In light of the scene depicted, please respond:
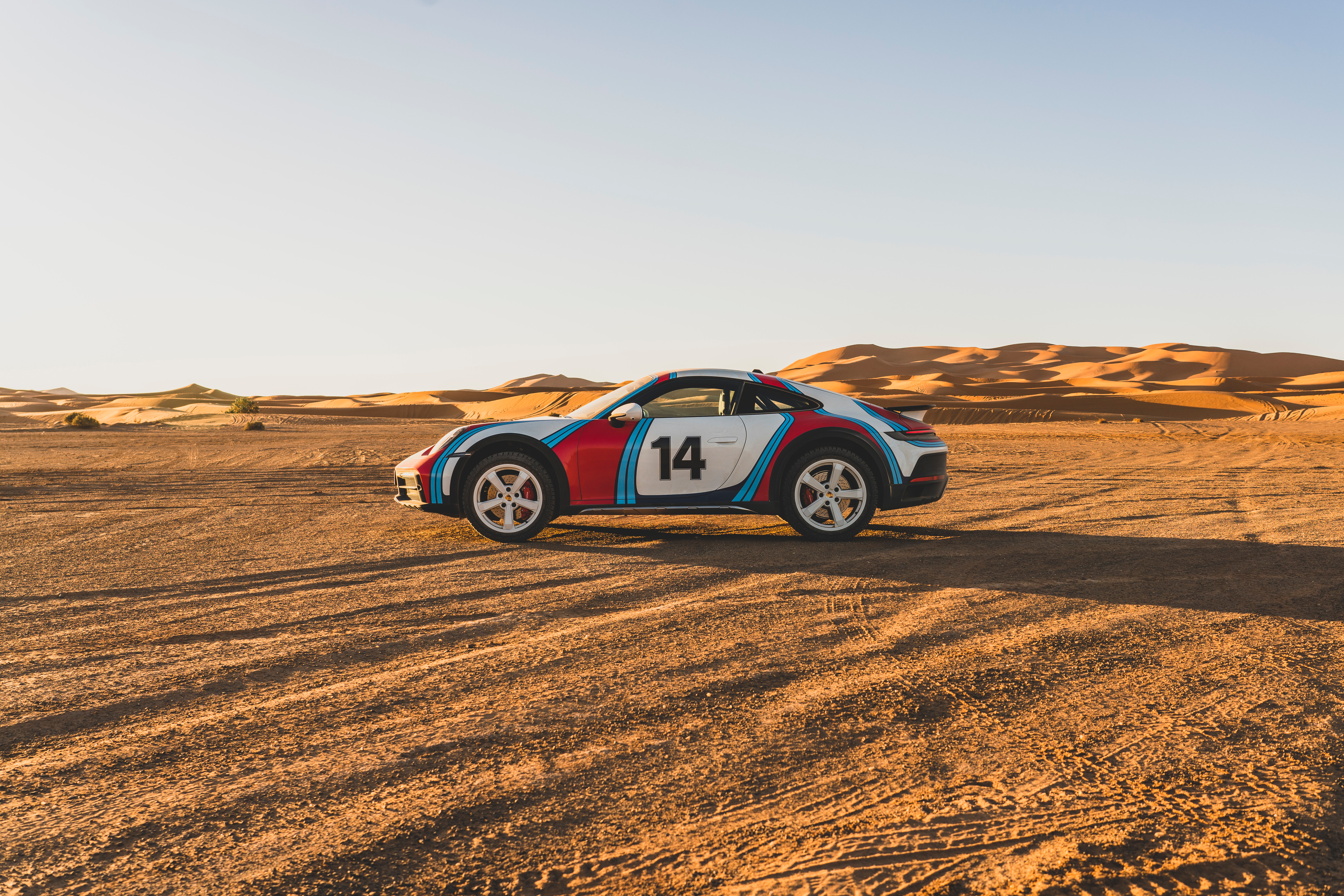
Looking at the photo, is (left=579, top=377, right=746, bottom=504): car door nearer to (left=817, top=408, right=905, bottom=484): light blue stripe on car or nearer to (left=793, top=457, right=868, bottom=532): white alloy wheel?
(left=793, top=457, right=868, bottom=532): white alloy wheel

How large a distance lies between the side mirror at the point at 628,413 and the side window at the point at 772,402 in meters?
0.89

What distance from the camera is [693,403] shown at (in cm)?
826

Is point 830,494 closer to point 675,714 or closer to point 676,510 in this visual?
point 676,510

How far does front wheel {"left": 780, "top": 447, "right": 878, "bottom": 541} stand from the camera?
814 cm

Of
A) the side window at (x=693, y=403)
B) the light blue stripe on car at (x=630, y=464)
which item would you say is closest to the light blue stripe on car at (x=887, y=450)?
the side window at (x=693, y=403)

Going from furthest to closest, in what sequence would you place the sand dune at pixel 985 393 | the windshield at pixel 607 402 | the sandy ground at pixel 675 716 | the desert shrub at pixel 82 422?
the sand dune at pixel 985 393, the desert shrub at pixel 82 422, the windshield at pixel 607 402, the sandy ground at pixel 675 716

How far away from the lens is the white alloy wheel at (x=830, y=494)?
8.16 meters

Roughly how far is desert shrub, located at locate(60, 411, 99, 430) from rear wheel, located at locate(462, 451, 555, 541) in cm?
2866

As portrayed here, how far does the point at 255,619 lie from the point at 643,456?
351 centimetres

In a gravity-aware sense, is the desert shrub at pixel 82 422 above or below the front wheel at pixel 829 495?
above

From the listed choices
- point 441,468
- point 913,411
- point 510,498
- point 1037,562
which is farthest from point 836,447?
point 441,468

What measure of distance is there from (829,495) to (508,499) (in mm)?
2717

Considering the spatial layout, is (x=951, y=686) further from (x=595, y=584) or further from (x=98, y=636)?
(x=98, y=636)

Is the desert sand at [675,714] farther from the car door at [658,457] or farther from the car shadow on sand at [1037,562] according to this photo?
the car door at [658,457]
